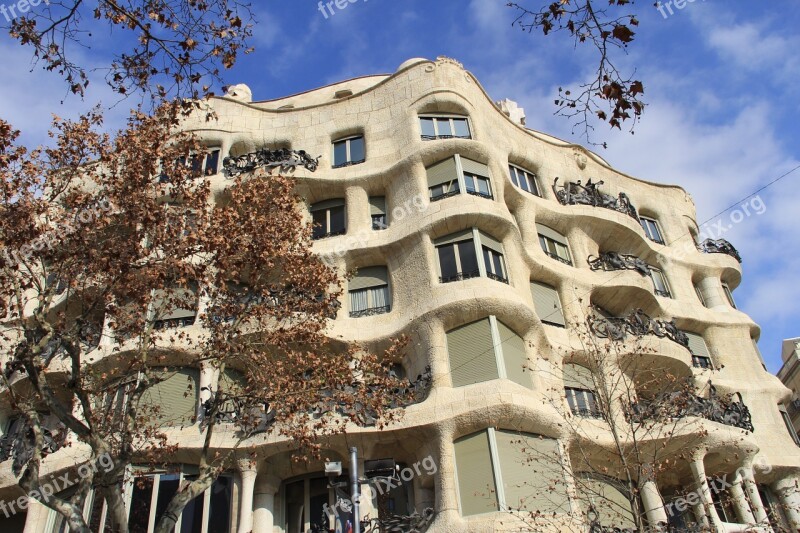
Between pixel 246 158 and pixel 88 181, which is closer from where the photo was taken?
pixel 246 158

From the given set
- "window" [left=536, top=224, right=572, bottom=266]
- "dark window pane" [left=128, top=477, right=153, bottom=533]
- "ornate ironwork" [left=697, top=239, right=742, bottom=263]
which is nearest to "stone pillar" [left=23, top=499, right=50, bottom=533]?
"dark window pane" [left=128, top=477, right=153, bottom=533]

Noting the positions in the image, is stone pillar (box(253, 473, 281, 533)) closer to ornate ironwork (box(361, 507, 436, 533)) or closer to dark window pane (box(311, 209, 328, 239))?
ornate ironwork (box(361, 507, 436, 533))

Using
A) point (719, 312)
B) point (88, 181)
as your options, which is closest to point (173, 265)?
point (88, 181)

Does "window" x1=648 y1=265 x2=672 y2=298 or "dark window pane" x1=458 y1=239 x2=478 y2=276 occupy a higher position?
"window" x1=648 y1=265 x2=672 y2=298

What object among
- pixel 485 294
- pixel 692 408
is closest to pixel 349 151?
pixel 485 294

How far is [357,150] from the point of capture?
23.7 meters

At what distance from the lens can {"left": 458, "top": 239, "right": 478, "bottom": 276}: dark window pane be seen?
1906cm

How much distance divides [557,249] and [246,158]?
1101cm

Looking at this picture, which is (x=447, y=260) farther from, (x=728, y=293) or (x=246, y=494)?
(x=728, y=293)

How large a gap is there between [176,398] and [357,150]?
402 inches

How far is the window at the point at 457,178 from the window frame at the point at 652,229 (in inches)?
374

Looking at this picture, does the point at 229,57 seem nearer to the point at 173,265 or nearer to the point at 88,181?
the point at 173,265

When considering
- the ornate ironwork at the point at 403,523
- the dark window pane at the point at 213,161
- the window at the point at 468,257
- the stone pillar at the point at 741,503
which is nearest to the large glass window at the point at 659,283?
the stone pillar at the point at 741,503

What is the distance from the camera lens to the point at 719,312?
2598cm
